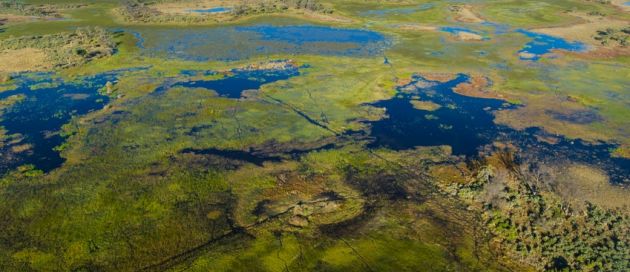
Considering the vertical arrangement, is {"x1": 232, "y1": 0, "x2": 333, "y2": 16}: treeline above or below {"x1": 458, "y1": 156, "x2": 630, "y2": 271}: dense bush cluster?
above

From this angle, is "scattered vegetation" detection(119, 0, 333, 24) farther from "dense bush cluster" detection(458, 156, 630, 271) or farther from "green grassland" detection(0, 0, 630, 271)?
"dense bush cluster" detection(458, 156, 630, 271)

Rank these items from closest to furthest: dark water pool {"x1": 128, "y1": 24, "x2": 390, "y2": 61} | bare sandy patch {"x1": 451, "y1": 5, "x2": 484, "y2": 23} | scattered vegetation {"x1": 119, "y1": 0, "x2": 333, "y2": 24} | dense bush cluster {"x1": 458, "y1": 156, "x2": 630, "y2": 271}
Answer: dense bush cluster {"x1": 458, "y1": 156, "x2": 630, "y2": 271} < dark water pool {"x1": 128, "y1": 24, "x2": 390, "y2": 61} < scattered vegetation {"x1": 119, "y1": 0, "x2": 333, "y2": 24} < bare sandy patch {"x1": 451, "y1": 5, "x2": 484, "y2": 23}

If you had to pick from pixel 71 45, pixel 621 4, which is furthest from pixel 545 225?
pixel 621 4

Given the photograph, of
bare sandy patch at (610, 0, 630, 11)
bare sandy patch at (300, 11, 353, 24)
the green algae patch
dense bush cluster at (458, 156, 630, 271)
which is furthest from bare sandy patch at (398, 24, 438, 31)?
dense bush cluster at (458, 156, 630, 271)

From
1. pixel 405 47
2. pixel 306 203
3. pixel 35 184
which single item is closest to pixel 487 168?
pixel 306 203

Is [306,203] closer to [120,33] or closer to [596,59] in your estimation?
[596,59]

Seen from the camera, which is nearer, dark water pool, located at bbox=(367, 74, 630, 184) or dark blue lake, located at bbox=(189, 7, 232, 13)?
dark water pool, located at bbox=(367, 74, 630, 184)
